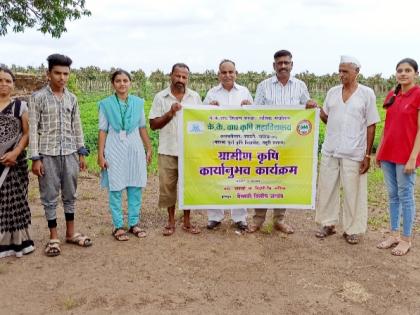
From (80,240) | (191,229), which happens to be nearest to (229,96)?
(191,229)

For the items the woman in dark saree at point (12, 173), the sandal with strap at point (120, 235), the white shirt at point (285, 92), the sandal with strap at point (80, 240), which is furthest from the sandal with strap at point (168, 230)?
the white shirt at point (285, 92)

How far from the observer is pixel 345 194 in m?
4.65

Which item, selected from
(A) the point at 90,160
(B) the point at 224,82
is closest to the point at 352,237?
(B) the point at 224,82

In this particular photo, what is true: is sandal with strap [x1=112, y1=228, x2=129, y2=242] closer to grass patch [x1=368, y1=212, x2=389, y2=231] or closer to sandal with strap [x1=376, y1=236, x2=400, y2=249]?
sandal with strap [x1=376, y1=236, x2=400, y2=249]

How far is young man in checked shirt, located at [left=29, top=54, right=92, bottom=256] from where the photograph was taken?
13.1 feet

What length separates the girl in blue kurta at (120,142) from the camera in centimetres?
436

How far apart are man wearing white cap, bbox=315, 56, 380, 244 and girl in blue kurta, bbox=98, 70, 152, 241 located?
193cm

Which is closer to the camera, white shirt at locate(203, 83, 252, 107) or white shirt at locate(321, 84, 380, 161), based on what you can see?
white shirt at locate(321, 84, 380, 161)

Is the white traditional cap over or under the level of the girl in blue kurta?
over

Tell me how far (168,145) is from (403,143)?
229 centimetres

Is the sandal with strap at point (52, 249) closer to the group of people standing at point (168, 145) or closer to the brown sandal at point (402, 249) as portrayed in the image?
the group of people standing at point (168, 145)

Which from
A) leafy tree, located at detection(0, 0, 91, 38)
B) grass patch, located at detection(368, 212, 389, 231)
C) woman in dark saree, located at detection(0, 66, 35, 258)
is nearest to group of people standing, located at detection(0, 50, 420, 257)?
woman in dark saree, located at detection(0, 66, 35, 258)

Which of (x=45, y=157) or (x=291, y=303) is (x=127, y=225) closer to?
(x=45, y=157)

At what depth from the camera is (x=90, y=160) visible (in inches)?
344
